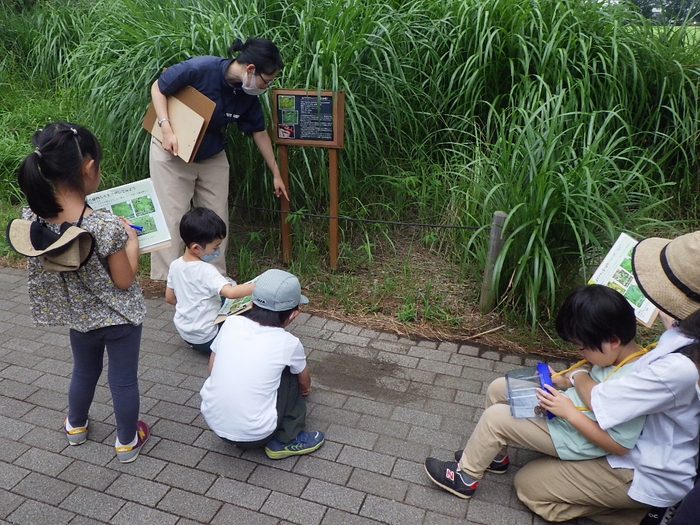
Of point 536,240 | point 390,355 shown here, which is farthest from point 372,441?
point 536,240

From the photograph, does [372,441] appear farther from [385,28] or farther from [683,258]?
[385,28]

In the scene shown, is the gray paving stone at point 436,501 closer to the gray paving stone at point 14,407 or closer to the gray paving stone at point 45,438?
the gray paving stone at point 45,438

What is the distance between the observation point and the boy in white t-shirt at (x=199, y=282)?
3.35 meters

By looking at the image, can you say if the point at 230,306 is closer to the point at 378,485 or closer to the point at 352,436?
the point at 352,436

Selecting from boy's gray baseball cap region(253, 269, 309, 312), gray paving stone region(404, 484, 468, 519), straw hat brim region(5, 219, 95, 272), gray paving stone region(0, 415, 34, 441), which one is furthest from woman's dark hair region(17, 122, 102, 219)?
gray paving stone region(404, 484, 468, 519)

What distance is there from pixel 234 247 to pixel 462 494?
3072 mm

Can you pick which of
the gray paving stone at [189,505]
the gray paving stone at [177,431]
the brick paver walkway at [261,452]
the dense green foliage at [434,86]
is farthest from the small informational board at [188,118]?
the gray paving stone at [189,505]

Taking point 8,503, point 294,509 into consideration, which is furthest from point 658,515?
point 8,503

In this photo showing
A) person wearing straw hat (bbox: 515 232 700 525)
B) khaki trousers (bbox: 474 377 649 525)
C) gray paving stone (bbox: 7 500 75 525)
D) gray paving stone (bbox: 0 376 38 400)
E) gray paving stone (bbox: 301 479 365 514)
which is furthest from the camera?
gray paving stone (bbox: 0 376 38 400)

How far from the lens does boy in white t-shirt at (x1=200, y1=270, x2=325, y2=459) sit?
2.65 m

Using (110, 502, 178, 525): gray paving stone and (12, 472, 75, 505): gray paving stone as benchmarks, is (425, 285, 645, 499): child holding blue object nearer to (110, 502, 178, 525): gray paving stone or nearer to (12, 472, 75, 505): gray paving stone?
(110, 502, 178, 525): gray paving stone

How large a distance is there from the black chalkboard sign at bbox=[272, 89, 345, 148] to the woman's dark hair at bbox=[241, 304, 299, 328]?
194 cm

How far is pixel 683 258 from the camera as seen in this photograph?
217 centimetres

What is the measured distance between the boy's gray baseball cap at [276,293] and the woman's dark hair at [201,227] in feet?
2.38
